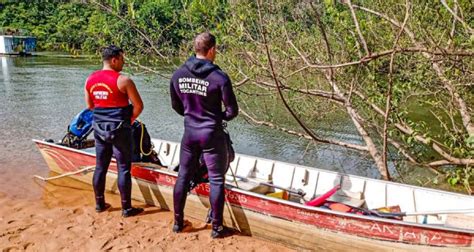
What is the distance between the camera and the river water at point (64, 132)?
7.84 metres

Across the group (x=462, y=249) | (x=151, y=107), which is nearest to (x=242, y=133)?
(x=151, y=107)

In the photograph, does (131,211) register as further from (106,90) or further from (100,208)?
(106,90)

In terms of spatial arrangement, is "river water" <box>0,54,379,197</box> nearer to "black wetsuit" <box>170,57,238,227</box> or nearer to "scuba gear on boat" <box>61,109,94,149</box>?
"scuba gear on boat" <box>61,109,94,149</box>

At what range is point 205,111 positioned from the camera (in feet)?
14.1

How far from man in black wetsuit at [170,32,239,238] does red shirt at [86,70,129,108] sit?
73 cm

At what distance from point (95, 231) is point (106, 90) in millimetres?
1569

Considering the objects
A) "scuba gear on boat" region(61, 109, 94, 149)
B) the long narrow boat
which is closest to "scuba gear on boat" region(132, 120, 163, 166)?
the long narrow boat

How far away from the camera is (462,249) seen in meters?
3.78

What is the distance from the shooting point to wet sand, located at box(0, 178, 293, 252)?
4.61 m

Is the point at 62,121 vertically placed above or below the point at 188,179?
below

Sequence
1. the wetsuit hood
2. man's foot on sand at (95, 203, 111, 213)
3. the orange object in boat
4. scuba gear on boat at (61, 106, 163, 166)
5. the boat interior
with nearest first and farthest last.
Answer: the wetsuit hood → the orange object in boat → the boat interior → scuba gear on boat at (61, 106, 163, 166) → man's foot on sand at (95, 203, 111, 213)

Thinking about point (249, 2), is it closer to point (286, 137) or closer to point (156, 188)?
point (156, 188)

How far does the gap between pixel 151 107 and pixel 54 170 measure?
757 cm

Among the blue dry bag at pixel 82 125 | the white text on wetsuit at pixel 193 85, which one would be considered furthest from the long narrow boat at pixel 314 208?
the white text on wetsuit at pixel 193 85
